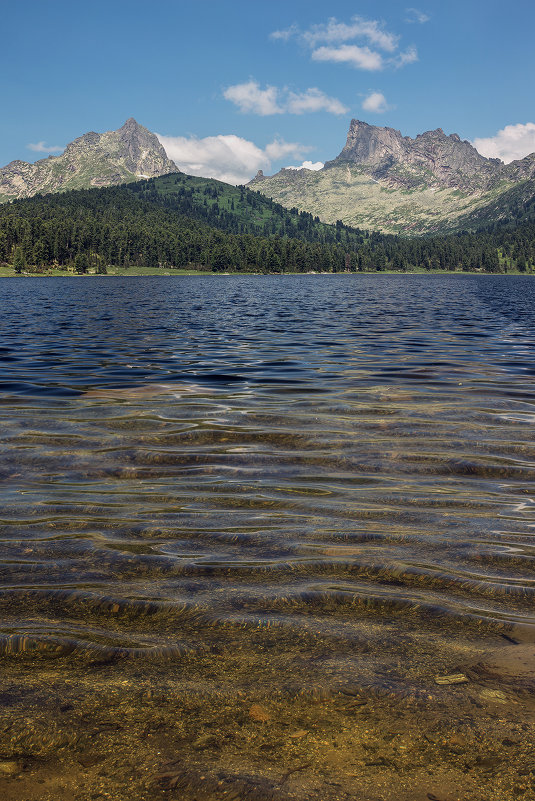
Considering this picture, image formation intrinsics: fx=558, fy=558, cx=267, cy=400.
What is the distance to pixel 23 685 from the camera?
165 inches

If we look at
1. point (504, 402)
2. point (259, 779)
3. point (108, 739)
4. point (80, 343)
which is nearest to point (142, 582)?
point (108, 739)

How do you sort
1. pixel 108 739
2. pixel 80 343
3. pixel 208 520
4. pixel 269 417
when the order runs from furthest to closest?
pixel 80 343, pixel 269 417, pixel 208 520, pixel 108 739

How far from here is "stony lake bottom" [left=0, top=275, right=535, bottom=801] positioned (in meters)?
3.49

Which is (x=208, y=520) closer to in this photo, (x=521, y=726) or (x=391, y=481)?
(x=391, y=481)

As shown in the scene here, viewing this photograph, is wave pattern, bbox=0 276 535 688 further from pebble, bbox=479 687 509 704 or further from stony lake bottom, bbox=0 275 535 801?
pebble, bbox=479 687 509 704

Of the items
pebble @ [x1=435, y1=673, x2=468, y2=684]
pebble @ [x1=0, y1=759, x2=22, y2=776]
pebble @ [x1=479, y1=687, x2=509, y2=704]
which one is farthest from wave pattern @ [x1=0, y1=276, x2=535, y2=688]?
pebble @ [x1=0, y1=759, x2=22, y2=776]

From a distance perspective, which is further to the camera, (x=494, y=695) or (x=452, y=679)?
(x=452, y=679)

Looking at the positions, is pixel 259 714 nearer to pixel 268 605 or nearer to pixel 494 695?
pixel 268 605

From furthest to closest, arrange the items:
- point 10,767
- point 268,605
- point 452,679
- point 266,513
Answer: point 266,513 < point 268,605 < point 452,679 < point 10,767

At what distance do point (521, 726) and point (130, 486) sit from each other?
724 centimetres

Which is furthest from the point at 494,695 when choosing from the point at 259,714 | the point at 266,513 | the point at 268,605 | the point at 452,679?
the point at 266,513

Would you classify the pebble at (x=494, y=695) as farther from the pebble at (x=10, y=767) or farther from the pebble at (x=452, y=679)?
the pebble at (x=10, y=767)

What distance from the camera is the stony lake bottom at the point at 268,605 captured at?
11.5 ft

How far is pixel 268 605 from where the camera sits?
5.49 m
